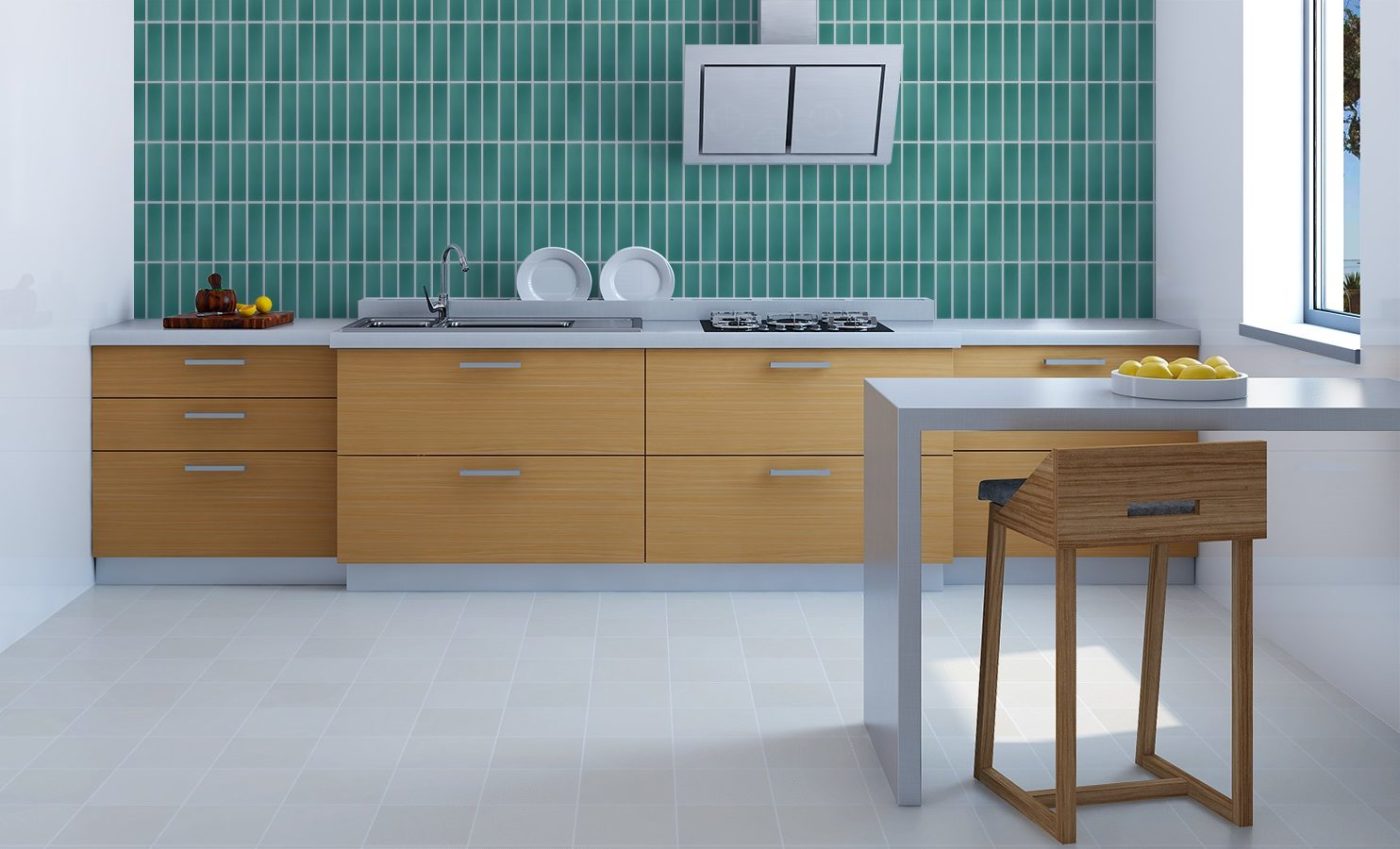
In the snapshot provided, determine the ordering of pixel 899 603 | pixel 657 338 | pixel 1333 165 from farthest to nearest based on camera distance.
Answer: pixel 657 338 < pixel 1333 165 < pixel 899 603

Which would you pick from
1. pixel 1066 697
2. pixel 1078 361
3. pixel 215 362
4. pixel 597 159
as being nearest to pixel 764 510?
pixel 1078 361

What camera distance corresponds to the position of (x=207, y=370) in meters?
4.47

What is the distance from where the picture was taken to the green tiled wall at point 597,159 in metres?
4.99

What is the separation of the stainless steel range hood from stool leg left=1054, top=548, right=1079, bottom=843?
2.52 metres

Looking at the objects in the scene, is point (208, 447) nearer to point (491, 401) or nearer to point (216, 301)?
point (216, 301)

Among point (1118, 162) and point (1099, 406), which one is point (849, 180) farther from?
point (1099, 406)

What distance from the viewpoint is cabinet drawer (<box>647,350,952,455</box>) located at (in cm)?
442

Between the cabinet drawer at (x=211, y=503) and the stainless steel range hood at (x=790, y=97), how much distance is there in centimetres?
165

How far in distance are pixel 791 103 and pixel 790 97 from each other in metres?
0.03

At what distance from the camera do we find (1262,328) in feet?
13.1

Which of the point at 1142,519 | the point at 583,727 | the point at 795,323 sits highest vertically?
the point at 795,323

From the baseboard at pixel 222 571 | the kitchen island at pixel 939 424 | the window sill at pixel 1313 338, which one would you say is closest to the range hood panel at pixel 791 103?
the window sill at pixel 1313 338

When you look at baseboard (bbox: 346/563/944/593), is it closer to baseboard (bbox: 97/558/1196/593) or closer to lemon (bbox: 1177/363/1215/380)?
baseboard (bbox: 97/558/1196/593)

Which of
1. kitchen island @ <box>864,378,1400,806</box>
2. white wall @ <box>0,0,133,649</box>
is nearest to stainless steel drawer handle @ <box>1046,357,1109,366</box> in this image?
kitchen island @ <box>864,378,1400,806</box>
